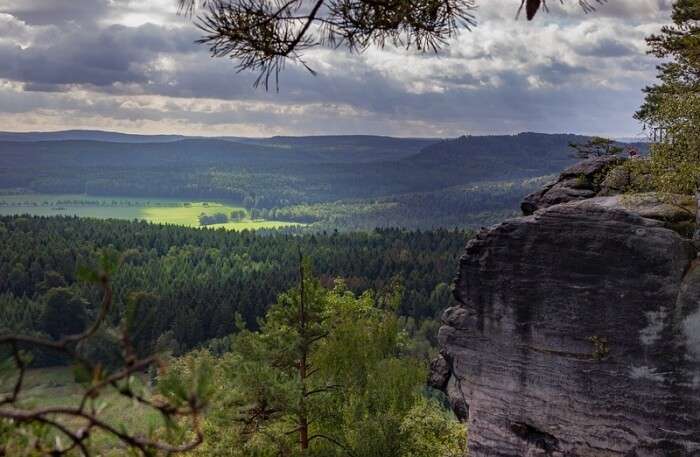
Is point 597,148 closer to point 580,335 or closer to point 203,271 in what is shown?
point 580,335

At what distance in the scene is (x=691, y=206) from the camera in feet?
75.8

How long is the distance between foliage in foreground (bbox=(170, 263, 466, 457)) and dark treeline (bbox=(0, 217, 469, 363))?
6225 cm

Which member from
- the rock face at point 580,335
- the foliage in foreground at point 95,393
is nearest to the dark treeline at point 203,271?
the rock face at point 580,335

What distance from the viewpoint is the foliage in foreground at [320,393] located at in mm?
24766

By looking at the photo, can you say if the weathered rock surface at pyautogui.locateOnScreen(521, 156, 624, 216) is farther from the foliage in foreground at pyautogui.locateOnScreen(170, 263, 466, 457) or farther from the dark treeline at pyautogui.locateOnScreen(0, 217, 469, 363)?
the dark treeline at pyautogui.locateOnScreen(0, 217, 469, 363)

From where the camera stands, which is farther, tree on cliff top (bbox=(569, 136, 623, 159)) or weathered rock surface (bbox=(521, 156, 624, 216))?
tree on cliff top (bbox=(569, 136, 623, 159))

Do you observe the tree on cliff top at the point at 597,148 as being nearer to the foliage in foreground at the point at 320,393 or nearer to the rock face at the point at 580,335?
the rock face at the point at 580,335

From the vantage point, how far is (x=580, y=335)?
77.9 feet

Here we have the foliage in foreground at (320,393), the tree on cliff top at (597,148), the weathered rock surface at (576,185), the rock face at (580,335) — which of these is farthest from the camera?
the tree on cliff top at (597,148)

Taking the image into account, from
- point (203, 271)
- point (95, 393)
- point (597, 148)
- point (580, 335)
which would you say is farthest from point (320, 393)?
point (203, 271)

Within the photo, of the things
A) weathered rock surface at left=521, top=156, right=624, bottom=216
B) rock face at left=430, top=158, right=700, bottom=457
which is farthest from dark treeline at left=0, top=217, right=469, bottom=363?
rock face at left=430, top=158, right=700, bottom=457

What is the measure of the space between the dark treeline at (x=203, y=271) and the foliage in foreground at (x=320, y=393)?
6225 cm

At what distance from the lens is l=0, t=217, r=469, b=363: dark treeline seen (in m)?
120

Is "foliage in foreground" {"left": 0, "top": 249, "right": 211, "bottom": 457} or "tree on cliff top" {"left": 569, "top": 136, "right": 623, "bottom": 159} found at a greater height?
"tree on cliff top" {"left": 569, "top": 136, "right": 623, "bottom": 159}
